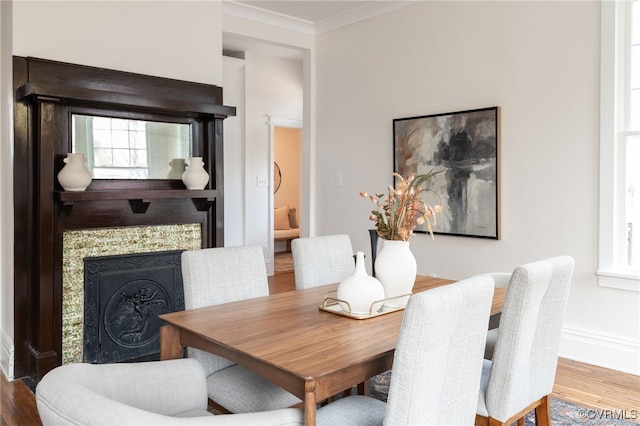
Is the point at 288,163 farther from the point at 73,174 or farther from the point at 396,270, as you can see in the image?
the point at 396,270

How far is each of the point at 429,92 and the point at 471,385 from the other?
10.1ft

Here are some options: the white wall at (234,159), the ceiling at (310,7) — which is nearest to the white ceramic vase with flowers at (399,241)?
the ceiling at (310,7)

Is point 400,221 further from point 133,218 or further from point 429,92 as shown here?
point 429,92

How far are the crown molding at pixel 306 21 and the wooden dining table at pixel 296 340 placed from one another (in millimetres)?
3169

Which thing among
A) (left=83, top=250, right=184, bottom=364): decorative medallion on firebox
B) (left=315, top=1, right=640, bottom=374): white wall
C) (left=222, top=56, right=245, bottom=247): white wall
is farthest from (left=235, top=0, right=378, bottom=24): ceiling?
(left=83, top=250, right=184, bottom=364): decorative medallion on firebox

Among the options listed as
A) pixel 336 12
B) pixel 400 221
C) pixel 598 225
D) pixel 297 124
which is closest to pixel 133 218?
pixel 400 221

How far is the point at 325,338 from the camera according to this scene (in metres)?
1.68

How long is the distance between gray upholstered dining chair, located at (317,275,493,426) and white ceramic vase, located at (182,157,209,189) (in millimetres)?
2289

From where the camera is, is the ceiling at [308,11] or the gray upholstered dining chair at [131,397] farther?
the ceiling at [308,11]

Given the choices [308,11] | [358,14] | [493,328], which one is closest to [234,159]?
[308,11]

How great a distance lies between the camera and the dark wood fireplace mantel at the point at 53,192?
2977mm

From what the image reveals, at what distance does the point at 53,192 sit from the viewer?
2992 millimetres

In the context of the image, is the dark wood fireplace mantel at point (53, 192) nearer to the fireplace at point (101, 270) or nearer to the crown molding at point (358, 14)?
the fireplace at point (101, 270)

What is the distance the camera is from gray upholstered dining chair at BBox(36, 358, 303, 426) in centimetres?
104
